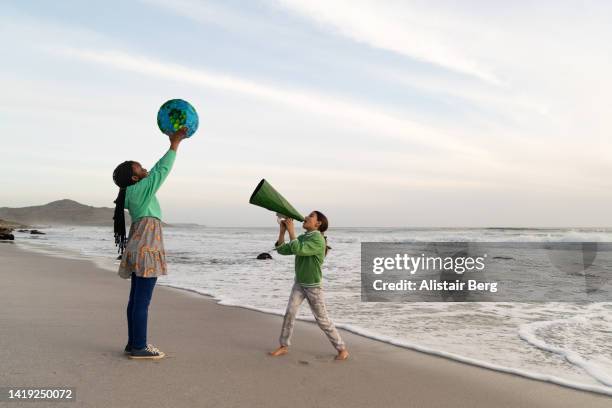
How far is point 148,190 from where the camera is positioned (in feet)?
14.0

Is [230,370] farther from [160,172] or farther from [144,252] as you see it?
[160,172]

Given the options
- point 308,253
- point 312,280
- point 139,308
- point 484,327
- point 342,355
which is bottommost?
point 484,327

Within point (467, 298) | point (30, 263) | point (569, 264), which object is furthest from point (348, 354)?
point (569, 264)

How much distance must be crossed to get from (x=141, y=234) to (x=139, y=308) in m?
0.70

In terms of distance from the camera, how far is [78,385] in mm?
3734

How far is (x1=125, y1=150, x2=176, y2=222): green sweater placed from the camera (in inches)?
166

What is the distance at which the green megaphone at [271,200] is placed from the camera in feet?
13.4

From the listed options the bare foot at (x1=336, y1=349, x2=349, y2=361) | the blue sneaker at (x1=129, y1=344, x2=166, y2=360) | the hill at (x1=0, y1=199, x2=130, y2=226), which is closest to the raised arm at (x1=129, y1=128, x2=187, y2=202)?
the blue sneaker at (x1=129, y1=344, x2=166, y2=360)

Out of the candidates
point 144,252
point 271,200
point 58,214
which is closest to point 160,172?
point 144,252

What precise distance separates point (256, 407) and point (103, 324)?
131 inches

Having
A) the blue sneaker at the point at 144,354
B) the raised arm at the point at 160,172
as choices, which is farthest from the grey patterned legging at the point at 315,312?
the raised arm at the point at 160,172

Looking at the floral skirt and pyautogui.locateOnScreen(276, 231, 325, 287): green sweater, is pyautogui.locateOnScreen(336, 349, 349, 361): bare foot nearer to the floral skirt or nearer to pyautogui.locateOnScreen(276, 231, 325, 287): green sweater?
pyautogui.locateOnScreen(276, 231, 325, 287): green sweater

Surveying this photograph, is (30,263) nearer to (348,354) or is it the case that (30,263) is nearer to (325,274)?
(325,274)

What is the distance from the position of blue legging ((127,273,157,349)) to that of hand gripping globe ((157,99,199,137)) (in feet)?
4.53
